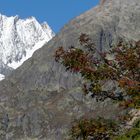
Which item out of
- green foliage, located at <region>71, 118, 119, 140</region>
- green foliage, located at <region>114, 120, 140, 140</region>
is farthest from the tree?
green foliage, located at <region>114, 120, 140, 140</region>

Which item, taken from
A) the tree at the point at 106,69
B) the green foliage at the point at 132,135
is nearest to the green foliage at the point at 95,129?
the tree at the point at 106,69

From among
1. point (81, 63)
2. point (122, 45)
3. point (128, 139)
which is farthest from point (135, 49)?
point (128, 139)

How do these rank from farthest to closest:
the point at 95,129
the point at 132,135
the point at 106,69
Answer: the point at 106,69, the point at 95,129, the point at 132,135

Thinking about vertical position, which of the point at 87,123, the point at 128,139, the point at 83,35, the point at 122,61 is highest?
the point at 83,35

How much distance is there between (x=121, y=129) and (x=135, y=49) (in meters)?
3.37

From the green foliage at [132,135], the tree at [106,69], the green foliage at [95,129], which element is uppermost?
the tree at [106,69]

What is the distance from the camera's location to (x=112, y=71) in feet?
71.9

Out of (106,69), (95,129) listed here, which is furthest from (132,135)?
(106,69)

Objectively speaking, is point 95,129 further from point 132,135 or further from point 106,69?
point 132,135

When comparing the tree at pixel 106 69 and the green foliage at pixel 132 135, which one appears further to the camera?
the tree at pixel 106 69

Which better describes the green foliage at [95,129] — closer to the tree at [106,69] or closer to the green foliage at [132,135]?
the tree at [106,69]

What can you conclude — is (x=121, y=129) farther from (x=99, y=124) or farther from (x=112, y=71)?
(x=112, y=71)

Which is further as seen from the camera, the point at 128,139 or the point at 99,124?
the point at 99,124

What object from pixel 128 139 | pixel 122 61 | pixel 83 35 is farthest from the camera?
pixel 83 35
